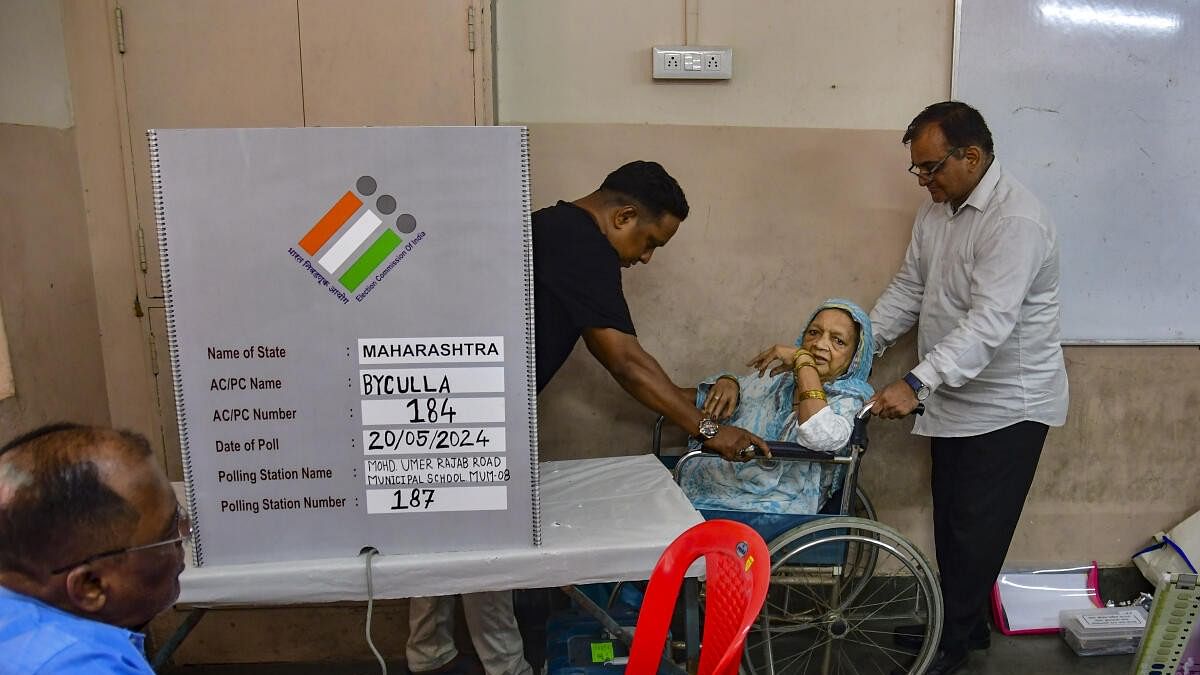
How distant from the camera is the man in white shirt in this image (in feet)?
7.36

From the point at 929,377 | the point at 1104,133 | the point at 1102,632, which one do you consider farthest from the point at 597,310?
the point at 1102,632

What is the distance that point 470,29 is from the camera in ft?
7.61

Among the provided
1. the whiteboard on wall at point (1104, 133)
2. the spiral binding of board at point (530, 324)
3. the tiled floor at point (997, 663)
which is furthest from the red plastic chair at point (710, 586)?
the whiteboard on wall at point (1104, 133)

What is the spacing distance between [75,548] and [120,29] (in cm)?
195

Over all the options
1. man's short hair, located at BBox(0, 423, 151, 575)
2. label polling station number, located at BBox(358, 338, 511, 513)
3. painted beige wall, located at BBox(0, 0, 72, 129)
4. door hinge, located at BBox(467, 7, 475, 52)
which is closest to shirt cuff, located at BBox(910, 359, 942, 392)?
label polling station number, located at BBox(358, 338, 511, 513)

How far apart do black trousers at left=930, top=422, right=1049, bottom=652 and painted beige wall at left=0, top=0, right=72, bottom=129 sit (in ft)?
9.40

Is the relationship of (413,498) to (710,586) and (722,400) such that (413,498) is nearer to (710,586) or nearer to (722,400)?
(710,586)

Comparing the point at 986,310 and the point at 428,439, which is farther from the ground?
the point at 986,310

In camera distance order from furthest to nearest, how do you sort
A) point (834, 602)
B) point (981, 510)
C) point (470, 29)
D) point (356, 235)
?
point (981, 510) < point (470, 29) < point (834, 602) < point (356, 235)

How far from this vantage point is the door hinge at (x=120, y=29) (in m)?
2.26

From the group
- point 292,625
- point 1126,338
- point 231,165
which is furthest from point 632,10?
point 292,625

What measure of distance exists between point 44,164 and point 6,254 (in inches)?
12.4

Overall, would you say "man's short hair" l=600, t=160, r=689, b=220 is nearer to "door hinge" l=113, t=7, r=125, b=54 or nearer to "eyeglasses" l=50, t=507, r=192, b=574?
"eyeglasses" l=50, t=507, r=192, b=574

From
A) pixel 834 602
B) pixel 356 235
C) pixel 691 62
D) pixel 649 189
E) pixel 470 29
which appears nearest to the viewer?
pixel 356 235
